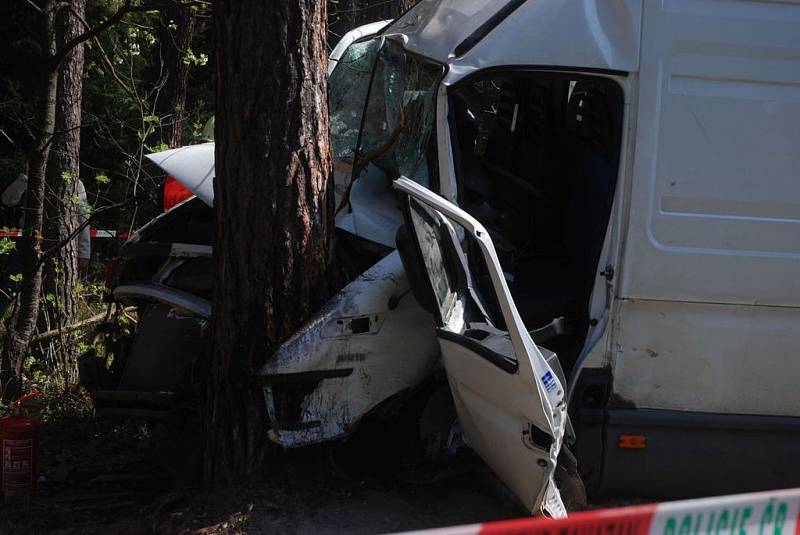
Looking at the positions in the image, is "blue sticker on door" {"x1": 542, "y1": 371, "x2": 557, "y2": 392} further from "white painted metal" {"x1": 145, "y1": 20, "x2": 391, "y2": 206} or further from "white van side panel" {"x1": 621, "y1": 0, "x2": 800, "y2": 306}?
"white painted metal" {"x1": 145, "y1": 20, "x2": 391, "y2": 206}

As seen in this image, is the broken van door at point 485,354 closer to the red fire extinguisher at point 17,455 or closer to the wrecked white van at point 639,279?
the wrecked white van at point 639,279

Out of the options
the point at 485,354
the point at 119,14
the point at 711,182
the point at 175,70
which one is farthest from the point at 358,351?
the point at 175,70

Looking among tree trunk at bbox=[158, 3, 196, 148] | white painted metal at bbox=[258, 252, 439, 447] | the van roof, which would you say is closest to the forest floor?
white painted metal at bbox=[258, 252, 439, 447]

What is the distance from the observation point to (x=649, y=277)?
4027 mm

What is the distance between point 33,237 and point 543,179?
3.49 meters

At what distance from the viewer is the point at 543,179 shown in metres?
5.11

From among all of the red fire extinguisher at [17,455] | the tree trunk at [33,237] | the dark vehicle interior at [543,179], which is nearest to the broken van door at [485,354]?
the dark vehicle interior at [543,179]

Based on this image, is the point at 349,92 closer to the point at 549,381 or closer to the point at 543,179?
the point at 543,179

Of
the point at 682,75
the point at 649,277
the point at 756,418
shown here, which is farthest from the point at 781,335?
the point at 682,75

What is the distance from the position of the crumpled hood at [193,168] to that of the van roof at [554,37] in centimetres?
154

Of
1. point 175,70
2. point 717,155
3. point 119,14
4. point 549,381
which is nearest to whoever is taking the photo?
point 549,381

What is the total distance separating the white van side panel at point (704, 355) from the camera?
4.07 metres

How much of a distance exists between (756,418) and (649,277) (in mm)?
812

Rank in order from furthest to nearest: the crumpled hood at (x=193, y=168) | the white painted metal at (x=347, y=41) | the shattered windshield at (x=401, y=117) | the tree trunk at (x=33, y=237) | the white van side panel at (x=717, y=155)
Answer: the tree trunk at (x=33, y=237) < the white painted metal at (x=347, y=41) < the crumpled hood at (x=193, y=168) < the shattered windshield at (x=401, y=117) < the white van side panel at (x=717, y=155)
